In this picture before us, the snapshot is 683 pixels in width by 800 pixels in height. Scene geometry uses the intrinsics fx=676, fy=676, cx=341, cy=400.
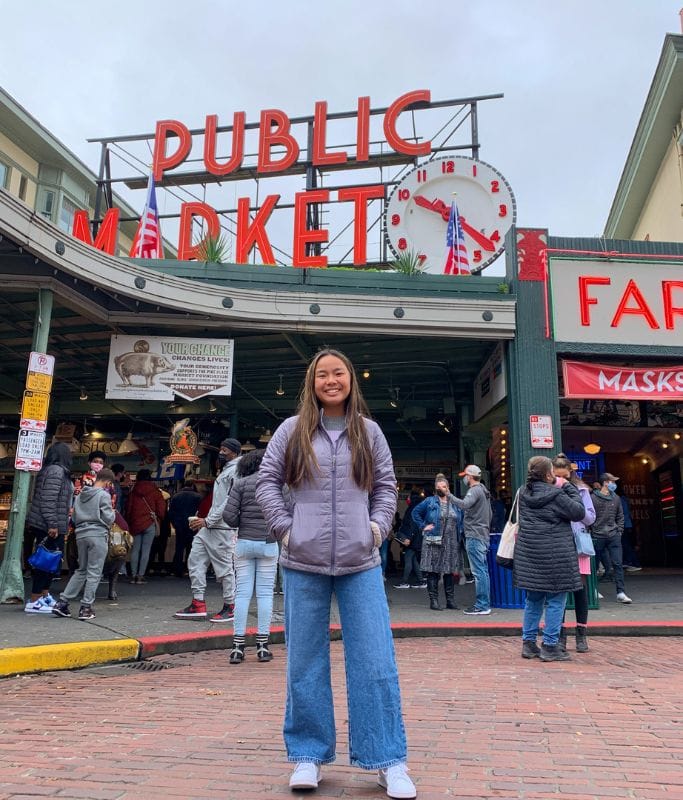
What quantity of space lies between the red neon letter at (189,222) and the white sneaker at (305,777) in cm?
1473

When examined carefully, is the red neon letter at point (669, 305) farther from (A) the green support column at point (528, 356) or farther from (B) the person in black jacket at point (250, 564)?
(B) the person in black jacket at point (250, 564)

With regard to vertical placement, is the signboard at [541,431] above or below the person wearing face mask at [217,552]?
above

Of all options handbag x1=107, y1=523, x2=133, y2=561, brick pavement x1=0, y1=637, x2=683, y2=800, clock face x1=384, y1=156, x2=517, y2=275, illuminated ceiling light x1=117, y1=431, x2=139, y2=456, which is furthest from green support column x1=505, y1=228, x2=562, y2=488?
illuminated ceiling light x1=117, y1=431, x2=139, y2=456

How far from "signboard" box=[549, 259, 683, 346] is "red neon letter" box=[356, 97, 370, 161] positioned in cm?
944

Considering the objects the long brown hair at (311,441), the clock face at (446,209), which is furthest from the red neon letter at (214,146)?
the long brown hair at (311,441)

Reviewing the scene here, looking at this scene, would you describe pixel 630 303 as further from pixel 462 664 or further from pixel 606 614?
pixel 462 664

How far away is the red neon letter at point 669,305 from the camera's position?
10016 millimetres

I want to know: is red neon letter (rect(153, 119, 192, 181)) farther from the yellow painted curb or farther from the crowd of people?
the yellow painted curb

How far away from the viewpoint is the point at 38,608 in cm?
734

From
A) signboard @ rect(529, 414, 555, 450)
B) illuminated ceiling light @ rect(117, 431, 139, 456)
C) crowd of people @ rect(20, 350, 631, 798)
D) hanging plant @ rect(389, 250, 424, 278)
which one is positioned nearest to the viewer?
crowd of people @ rect(20, 350, 631, 798)

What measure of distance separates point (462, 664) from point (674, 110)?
48.9 feet

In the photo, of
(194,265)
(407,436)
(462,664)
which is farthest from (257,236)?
(462,664)

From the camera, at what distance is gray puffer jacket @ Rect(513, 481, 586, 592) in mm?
6016

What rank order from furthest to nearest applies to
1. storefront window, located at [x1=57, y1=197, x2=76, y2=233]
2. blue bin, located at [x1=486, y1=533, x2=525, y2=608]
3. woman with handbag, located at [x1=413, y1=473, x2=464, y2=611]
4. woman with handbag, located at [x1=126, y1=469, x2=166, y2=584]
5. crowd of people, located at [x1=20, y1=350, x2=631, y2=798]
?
storefront window, located at [x1=57, y1=197, x2=76, y2=233] < woman with handbag, located at [x1=126, y1=469, x2=166, y2=584] < blue bin, located at [x1=486, y1=533, x2=525, y2=608] < woman with handbag, located at [x1=413, y1=473, x2=464, y2=611] < crowd of people, located at [x1=20, y1=350, x2=631, y2=798]
